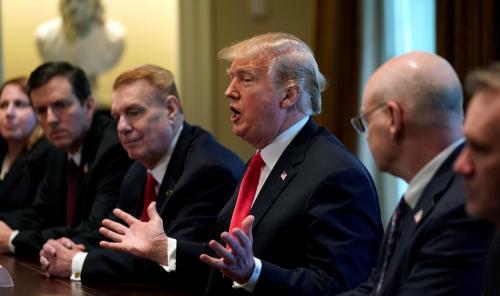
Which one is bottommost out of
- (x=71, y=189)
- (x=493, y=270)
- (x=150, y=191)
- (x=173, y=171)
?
(x=71, y=189)

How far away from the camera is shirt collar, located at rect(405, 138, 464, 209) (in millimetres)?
2639

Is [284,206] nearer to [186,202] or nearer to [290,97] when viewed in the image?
[290,97]

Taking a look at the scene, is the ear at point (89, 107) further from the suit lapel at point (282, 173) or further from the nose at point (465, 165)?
the nose at point (465, 165)

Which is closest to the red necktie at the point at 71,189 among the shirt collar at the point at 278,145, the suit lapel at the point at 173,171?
the suit lapel at the point at 173,171

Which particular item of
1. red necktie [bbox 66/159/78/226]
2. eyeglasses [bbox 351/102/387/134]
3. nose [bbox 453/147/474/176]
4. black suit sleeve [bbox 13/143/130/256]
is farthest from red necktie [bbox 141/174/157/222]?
nose [bbox 453/147/474/176]

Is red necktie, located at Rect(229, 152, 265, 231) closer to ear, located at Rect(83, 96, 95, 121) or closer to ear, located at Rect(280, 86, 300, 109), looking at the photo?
ear, located at Rect(280, 86, 300, 109)

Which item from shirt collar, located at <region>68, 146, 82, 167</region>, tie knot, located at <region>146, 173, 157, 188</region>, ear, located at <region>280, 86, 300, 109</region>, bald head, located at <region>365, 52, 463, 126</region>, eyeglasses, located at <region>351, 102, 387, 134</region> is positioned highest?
bald head, located at <region>365, 52, 463, 126</region>

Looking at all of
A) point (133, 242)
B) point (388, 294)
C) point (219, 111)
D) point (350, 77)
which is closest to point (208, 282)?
point (133, 242)

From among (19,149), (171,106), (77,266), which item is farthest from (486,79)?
(19,149)

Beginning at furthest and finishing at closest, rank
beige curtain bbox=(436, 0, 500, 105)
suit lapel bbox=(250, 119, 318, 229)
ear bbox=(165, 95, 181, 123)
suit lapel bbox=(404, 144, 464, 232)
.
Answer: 1. beige curtain bbox=(436, 0, 500, 105)
2. ear bbox=(165, 95, 181, 123)
3. suit lapel bbox=(250, 119, 318, 229)
4. suit lapel bbox=(404, 144, 464, 232)

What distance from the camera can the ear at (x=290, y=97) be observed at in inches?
142

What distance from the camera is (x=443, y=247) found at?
8.11ft

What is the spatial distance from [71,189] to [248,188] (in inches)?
75.7

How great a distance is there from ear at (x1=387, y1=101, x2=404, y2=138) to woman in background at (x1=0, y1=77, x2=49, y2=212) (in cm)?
358
